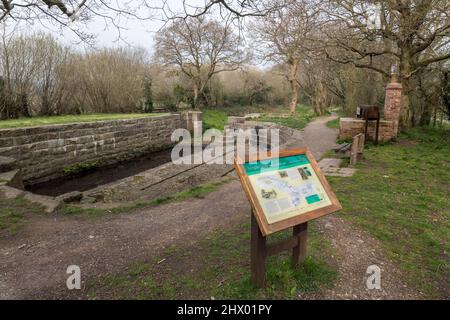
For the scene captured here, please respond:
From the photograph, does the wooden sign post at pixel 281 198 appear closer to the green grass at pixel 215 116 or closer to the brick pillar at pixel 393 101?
the brick pillar at pixel 393 101

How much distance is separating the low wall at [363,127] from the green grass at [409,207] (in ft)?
4.68

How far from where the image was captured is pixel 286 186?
8.84 feet

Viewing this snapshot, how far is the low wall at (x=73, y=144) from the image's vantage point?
816cm

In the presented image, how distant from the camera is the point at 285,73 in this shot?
2694 cm

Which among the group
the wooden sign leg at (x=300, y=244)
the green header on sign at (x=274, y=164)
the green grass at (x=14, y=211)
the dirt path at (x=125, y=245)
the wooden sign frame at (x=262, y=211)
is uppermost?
the green header on sign at (x=274, y=164)

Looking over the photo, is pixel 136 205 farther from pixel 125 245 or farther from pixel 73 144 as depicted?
pixel 73 144

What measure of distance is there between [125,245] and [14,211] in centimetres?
246

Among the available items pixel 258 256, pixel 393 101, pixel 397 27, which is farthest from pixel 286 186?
A: pixel 397 27

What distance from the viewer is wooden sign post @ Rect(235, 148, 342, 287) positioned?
2.45 m

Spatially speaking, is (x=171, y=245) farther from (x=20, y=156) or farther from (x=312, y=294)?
(x=20, y=156)

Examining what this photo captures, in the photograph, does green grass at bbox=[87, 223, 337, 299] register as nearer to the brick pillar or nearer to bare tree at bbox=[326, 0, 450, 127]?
the brick pillar

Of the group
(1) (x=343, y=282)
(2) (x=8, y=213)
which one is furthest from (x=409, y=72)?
(2) (x=8, y=213)

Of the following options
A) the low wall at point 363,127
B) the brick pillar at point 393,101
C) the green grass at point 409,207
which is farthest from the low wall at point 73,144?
the brick pillar at point 393,101

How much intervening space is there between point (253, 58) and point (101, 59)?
12.9 m
